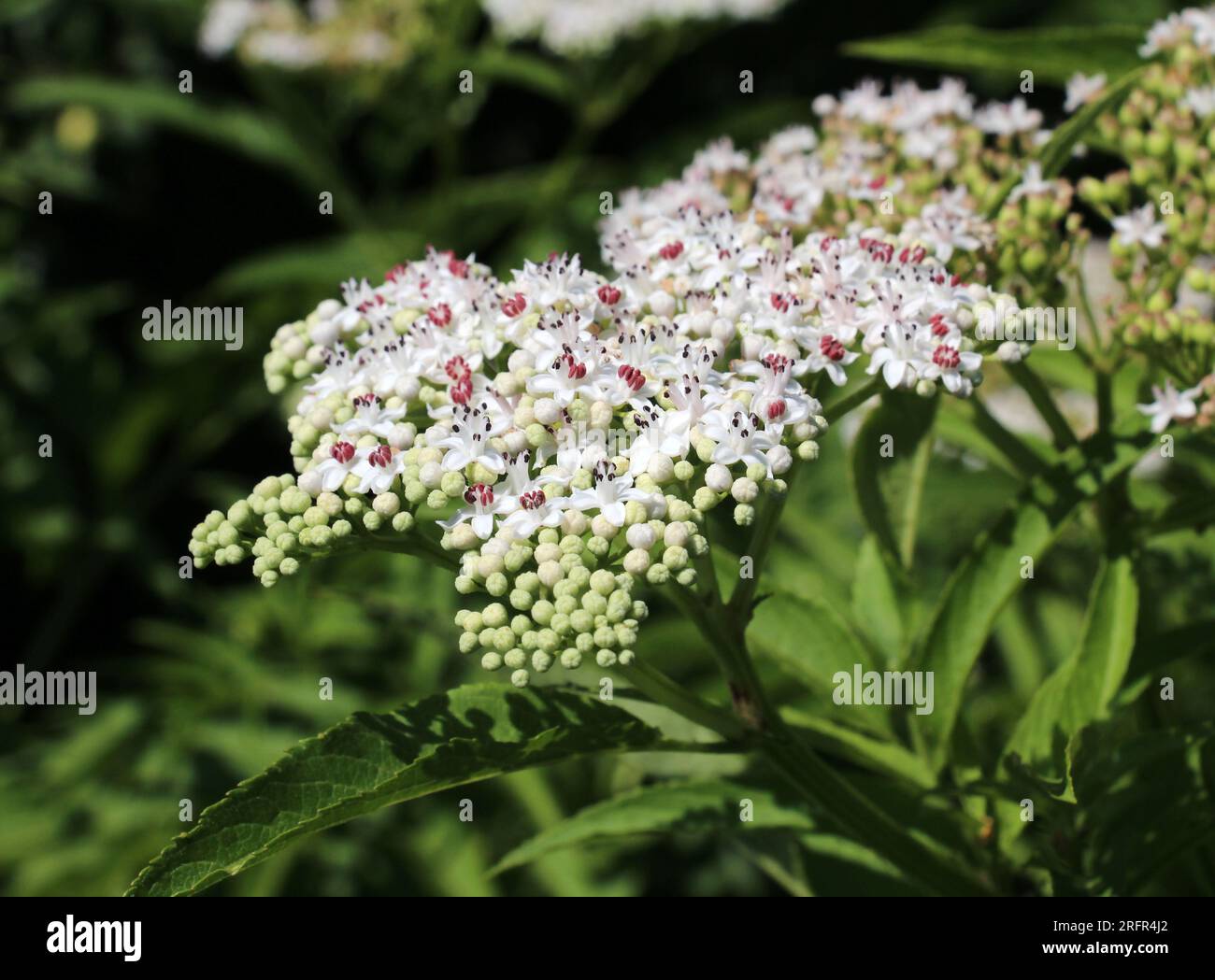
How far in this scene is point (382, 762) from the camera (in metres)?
1.42

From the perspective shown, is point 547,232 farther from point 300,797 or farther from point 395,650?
point 300,797

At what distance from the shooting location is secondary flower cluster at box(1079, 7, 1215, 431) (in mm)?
1907

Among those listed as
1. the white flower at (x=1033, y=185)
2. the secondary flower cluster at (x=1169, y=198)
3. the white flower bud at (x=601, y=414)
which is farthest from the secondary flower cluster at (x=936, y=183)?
the white flower bud at (x=601, y=414)

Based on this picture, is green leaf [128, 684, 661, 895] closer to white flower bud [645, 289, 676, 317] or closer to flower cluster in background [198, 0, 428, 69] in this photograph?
white flower bud [645, 289, 676, 317]

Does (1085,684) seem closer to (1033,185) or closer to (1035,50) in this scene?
(1033,185)

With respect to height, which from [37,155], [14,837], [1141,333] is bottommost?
[14,837]

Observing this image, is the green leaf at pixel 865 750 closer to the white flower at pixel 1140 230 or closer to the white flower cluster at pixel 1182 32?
the white flower at pixel 1140 230

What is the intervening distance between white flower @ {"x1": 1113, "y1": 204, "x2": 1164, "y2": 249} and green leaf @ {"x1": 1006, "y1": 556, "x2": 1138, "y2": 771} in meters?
0.61

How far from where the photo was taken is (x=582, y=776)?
12.6 feet

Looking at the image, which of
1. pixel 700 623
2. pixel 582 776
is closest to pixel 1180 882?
pixel 700 623

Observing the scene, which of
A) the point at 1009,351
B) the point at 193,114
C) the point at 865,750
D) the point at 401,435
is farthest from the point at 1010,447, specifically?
the point at 193,114

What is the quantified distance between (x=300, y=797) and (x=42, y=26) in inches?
232

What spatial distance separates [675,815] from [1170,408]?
944 mm

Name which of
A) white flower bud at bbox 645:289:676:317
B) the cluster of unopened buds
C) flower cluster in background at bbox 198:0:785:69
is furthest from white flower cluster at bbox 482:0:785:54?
white flower bud at bbox 645:289:676:317
